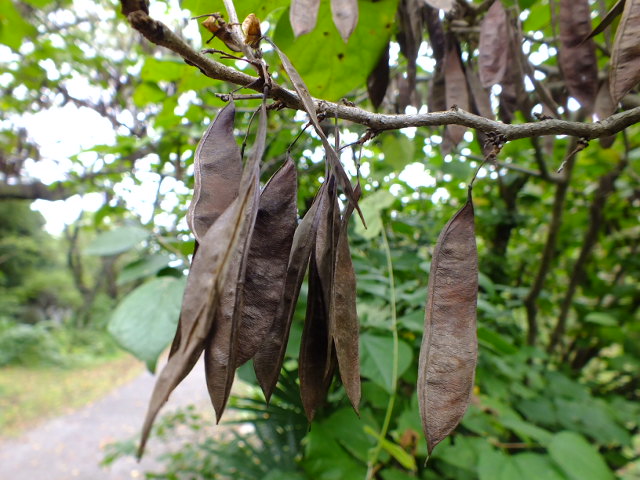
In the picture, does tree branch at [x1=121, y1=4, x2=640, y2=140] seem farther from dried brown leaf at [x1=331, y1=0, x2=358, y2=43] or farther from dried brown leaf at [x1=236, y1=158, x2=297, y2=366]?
dried brown leaf at [x1=331, y1=0, x2=358, y2=43]

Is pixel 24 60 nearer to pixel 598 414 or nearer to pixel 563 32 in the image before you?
pixel 563 32

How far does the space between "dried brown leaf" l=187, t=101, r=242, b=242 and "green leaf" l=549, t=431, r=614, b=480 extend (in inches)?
48.9

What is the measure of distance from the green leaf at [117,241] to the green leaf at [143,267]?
60 millimetres

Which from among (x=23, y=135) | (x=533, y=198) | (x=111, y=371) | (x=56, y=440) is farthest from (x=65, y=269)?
(x=533, y=198)

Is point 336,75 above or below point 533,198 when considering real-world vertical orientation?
below

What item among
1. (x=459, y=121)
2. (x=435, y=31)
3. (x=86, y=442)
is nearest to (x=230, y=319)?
(x=459, y=121)

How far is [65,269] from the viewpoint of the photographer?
1433cm

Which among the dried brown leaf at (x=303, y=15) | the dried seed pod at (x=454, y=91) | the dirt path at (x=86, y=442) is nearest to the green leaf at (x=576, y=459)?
the dried seed pod at (x=454, y=91)

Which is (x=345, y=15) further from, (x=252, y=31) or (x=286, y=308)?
(x=286, y=308)

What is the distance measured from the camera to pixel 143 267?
131 cm

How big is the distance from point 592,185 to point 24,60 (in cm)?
402

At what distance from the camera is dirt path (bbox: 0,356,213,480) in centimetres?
530

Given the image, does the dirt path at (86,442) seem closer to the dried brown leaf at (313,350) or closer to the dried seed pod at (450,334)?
the dried brown leaf at (313,350)

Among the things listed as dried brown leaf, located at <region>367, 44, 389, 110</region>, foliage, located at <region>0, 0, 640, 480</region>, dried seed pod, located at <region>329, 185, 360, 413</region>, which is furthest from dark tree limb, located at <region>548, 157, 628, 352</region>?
dried seed pod, located at <region>329, 185, 360, 413</region>
